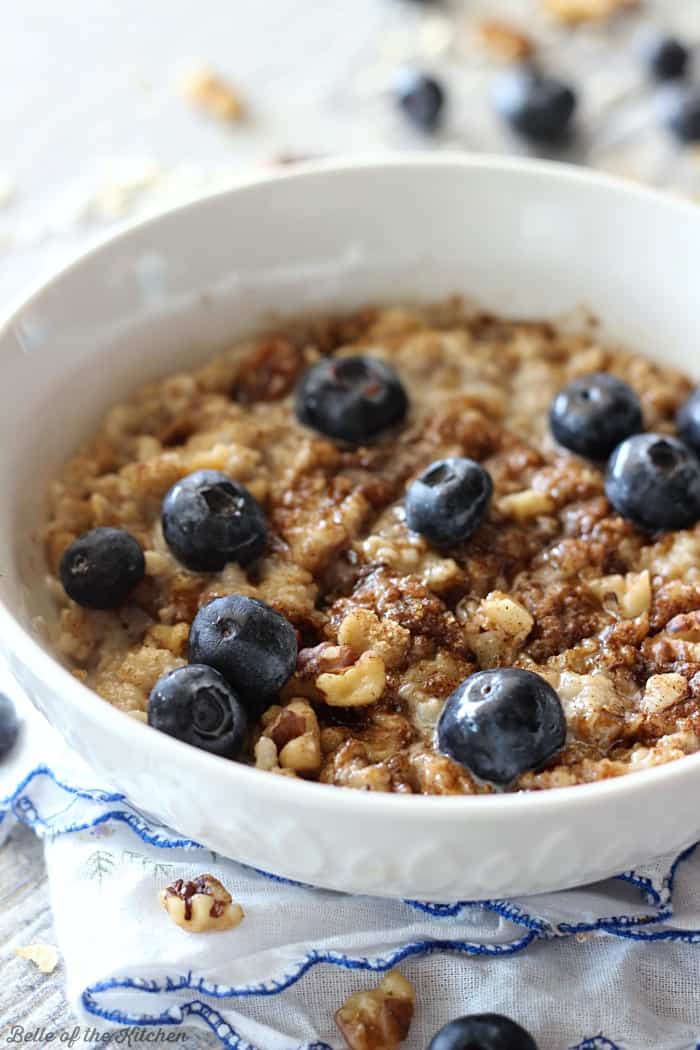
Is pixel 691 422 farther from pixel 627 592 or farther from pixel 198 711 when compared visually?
pixel 198 711

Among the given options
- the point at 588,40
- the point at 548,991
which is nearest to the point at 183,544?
the point at 548,991

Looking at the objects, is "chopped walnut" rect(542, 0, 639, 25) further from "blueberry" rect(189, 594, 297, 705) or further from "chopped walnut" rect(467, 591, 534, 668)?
"blueberry" rect(189, 594, 297, 705)

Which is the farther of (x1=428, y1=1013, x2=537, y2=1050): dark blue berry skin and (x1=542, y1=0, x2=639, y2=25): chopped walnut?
(x1=542, y1=0, x2=639, y2=25): chopped walnut

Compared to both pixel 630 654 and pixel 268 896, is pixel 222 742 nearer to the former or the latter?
pixel 268 896

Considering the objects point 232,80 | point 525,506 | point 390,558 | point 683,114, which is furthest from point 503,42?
point 390,558

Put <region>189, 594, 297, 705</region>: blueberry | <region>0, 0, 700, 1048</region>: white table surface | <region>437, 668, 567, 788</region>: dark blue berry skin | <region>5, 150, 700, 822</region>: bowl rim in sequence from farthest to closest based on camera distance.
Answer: <region>0, 0, 700, 1048</region>: white table surface < <region>189, 594, 297, 705</region>: blueberry < <region>437, 668, 567, 788</region>: dark blue berry skin < <region>5, 150, 700, 822</region>: bowl rim

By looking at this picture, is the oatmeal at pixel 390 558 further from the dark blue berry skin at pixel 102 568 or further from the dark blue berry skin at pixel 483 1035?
the dark blue berry skin at pixel 483 1035

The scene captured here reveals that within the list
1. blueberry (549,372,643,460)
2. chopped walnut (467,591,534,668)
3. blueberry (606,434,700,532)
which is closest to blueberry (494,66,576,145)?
blueberry (549,372,643,460)
